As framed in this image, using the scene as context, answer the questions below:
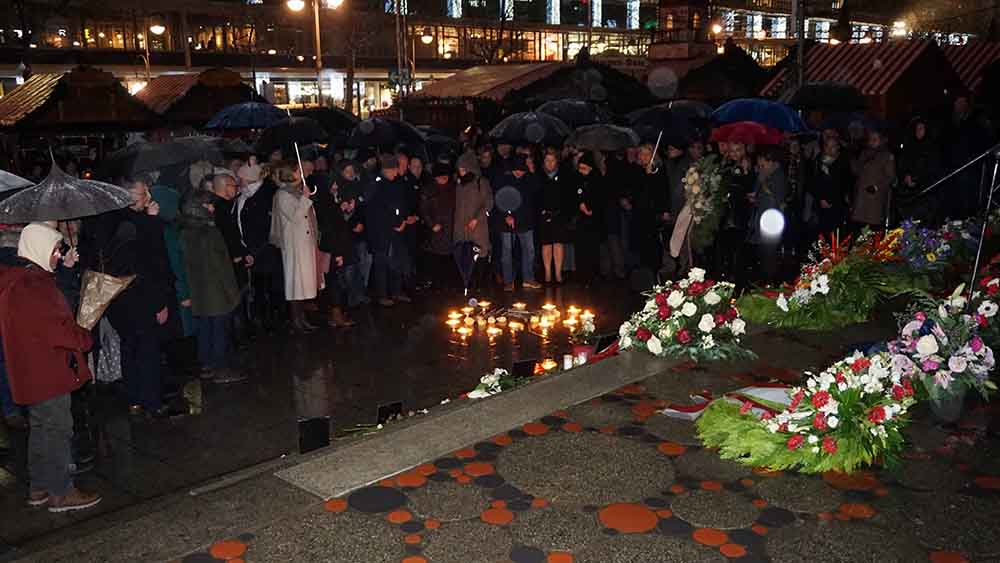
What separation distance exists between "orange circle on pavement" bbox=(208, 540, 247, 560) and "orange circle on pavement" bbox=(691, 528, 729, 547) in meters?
2.28

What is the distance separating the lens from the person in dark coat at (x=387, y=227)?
11.0 metres

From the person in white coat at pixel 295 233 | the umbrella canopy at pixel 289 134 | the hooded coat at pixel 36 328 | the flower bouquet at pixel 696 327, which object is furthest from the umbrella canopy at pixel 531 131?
the hooded coat at pixel 36 328

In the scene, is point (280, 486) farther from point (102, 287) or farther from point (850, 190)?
point (850, 190)

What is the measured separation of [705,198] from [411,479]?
7.65m

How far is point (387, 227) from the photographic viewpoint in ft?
36.1

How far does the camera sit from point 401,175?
1129 centimetres

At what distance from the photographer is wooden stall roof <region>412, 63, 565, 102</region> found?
2611cm

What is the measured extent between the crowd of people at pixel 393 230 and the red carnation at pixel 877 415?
4.92 m

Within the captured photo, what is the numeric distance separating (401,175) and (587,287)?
10.1 ft

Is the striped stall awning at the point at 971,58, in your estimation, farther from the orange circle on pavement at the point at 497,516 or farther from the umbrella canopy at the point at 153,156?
the orange circle on pavement at the point at 497,516

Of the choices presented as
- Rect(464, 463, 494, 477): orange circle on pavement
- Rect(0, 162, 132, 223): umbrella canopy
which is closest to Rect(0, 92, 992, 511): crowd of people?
Rect(0, 162, 132, 223): umbrella canopy

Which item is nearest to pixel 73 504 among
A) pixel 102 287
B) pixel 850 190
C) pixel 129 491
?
pixel 129 491

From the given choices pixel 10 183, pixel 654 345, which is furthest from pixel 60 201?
pixel 654 345

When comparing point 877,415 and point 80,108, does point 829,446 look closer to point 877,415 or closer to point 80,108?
point 877,415
